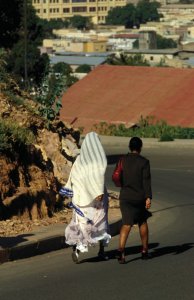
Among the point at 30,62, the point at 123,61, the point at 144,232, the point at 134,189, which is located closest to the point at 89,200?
the point at 134,189

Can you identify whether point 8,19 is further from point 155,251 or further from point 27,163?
point 155,251

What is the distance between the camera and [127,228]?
37.9 feet

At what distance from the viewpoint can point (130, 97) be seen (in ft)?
→ 146

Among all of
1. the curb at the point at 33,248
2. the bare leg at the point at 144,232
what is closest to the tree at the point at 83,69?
the curb at the point at 33,248

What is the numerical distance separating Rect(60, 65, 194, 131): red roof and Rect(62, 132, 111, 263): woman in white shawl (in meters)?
28.6

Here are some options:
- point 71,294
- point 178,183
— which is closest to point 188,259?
point 71,294

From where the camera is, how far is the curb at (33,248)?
37.6 feet

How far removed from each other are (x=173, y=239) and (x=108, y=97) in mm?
31349

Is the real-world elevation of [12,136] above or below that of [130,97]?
above

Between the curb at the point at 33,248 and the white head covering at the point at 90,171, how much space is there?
2.67 ft

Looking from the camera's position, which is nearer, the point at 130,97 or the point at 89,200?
the point at 89,200

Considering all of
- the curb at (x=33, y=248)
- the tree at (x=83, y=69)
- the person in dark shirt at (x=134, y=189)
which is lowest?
the tree at (x=83, y=69)

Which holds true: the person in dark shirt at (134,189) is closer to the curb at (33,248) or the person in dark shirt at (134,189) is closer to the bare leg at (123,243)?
the bare leg at (123,243)

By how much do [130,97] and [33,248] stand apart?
107 ft
